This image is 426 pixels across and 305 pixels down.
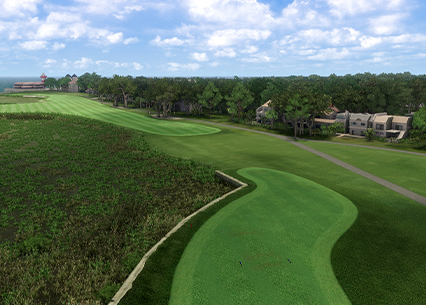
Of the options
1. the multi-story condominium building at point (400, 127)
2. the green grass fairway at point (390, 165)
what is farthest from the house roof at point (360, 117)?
the green grass fairway at point (390, 165)

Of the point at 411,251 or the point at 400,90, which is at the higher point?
the point at 400,90

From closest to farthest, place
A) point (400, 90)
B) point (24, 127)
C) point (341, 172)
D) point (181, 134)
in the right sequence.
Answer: point (341, 172) → point (24, 127) → point (181, 134) → point (400, 90)

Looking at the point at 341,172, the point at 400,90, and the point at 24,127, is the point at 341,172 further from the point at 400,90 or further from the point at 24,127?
the point at 400,90

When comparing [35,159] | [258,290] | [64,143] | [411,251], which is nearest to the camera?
[258,290]

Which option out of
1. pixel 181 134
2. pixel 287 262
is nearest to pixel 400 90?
pixel 181 134

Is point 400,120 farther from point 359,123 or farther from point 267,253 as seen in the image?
point 267,253

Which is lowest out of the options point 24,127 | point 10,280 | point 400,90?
point 10,280
